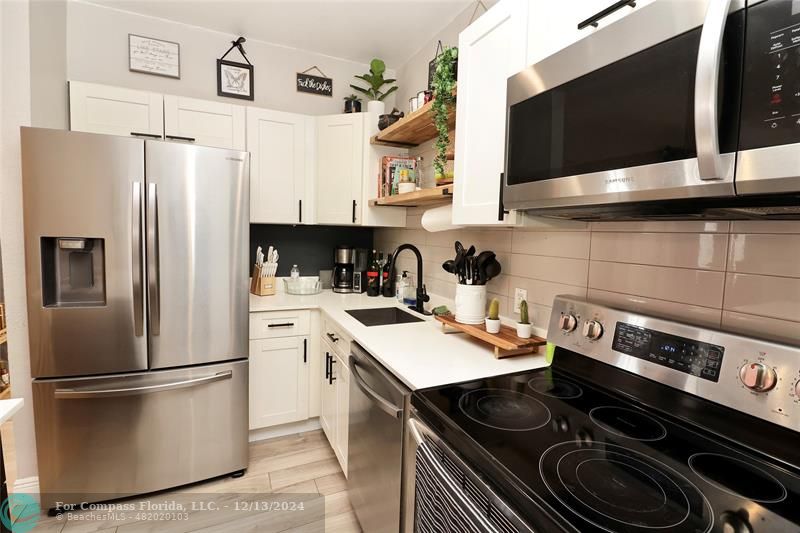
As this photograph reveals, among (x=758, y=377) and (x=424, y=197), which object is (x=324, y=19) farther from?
(x=758, y=377)

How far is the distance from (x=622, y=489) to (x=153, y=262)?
1938 mm

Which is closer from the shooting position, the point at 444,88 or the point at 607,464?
the point at 607,464

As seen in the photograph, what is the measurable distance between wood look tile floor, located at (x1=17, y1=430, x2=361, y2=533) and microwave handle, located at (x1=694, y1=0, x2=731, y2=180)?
6.11 feet

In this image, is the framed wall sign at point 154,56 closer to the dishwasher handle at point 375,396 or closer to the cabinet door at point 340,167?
the cabinet door at point 340,167

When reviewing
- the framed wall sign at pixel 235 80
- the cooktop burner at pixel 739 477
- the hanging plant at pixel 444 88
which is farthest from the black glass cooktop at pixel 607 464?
the framed wall sign at pixel 235 80

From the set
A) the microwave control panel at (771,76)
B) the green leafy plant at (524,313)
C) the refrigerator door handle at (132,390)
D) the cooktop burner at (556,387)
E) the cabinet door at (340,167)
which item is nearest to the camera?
the microwave control panel at (771,76)

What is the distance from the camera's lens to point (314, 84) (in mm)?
2842

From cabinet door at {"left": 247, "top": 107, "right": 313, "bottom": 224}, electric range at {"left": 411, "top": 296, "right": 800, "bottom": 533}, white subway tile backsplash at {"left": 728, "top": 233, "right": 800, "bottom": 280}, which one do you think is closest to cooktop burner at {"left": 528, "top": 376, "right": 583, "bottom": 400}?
electric range at {"left": 411, "top": 296, "right": 800, "bottom": 533}

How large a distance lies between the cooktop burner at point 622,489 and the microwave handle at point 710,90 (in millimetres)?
566

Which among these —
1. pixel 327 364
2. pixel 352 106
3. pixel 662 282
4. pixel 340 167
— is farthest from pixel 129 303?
pixel 662 282

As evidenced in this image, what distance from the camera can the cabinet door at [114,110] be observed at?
6.75ft

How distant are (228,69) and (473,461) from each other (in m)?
2.90

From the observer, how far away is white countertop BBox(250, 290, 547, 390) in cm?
120

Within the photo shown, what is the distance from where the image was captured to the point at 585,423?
92cm
